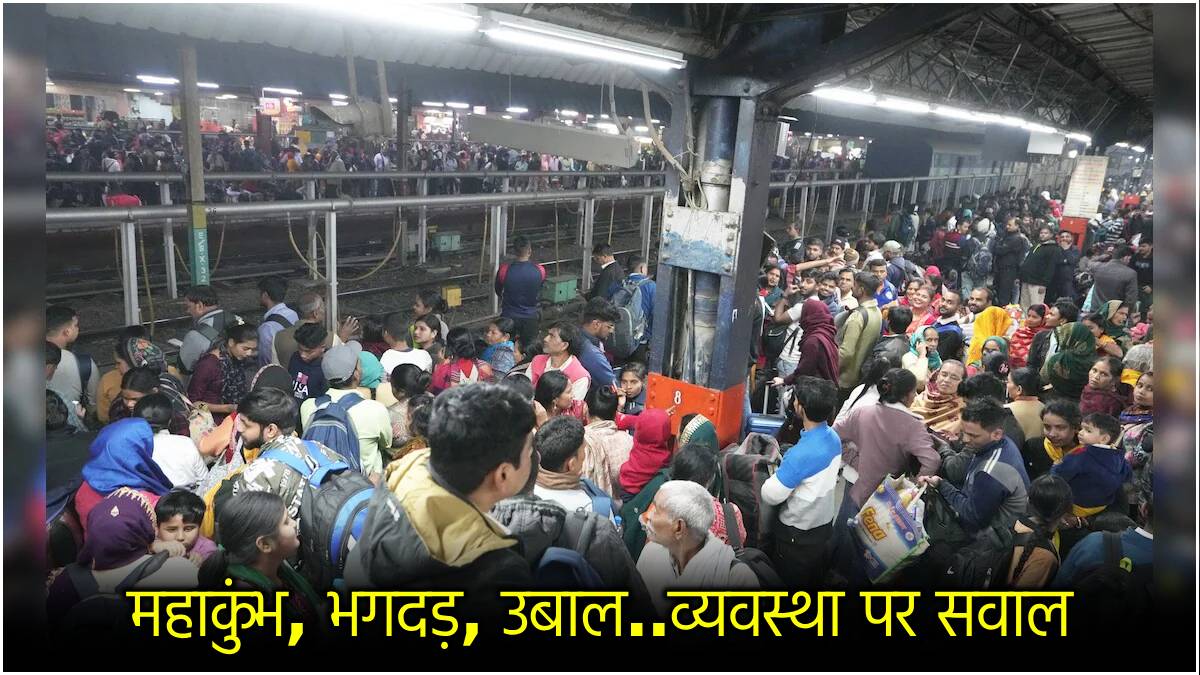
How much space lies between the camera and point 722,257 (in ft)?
15.7

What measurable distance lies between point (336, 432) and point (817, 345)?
11.6 feet

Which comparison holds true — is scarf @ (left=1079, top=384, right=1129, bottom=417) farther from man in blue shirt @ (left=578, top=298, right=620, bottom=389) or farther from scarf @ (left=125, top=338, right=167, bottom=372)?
scarf @ (left=125, top=338, right=167, bottom=372)

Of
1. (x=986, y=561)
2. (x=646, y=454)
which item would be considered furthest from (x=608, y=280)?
(x=986, y=561)

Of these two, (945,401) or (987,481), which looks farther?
(945,401)

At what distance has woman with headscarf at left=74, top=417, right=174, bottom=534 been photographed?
335cm

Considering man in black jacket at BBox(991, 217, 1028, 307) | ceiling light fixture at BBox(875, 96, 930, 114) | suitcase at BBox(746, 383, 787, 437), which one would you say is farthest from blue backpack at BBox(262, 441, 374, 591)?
man in black jacket at BBox(991, 217, 1028, 307)

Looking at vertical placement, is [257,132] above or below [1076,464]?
above

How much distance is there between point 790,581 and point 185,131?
229 inches

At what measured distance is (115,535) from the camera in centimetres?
281

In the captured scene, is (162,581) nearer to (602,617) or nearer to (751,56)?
(602,617)

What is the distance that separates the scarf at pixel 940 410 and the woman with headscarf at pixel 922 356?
237mm

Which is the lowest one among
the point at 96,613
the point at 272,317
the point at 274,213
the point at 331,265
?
the point at 96,613

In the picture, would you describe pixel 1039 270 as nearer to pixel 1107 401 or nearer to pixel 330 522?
pixel 1107 401

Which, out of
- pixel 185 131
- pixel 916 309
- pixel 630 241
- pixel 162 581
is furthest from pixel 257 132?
pixel 162 581
